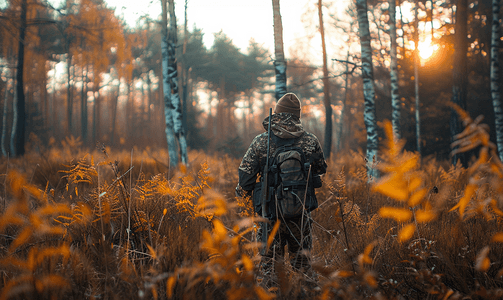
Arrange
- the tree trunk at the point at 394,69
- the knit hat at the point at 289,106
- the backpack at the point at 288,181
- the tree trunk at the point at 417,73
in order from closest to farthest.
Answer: the backpack at the point at 288,181, the knit hat at the point at 289,106, the tree trunk at the point at 394,69, the tree trunk at the point at 417,73

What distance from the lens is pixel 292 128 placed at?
2723 mm

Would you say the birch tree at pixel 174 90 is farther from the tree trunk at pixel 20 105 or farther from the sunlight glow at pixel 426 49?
the sunlight glow at pixel 426 49

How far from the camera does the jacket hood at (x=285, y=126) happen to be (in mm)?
2660

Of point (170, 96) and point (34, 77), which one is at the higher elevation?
point (34, 77)

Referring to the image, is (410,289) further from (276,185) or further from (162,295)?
(162,295)

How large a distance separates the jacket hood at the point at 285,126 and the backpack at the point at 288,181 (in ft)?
0.37

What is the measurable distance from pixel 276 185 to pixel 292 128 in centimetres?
57

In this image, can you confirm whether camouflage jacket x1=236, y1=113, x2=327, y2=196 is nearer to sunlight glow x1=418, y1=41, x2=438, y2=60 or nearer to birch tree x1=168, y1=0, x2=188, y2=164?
birch tree x1=168, y1=0, x2=188, y2=164

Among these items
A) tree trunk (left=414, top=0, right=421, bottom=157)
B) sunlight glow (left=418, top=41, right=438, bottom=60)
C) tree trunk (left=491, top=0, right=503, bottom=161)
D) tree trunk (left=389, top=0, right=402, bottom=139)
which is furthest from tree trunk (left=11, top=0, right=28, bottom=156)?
sunlight glow (left=418, top=41, right=438, bottom=60)

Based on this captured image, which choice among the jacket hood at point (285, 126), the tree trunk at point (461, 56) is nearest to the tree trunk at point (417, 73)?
the tree trunk at point (461, 56)

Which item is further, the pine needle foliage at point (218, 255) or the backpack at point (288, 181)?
the backpack at point (288, 181)

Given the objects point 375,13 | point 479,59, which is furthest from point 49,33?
point 479,59

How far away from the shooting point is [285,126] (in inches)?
107

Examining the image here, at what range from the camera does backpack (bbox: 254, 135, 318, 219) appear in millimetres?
2533
